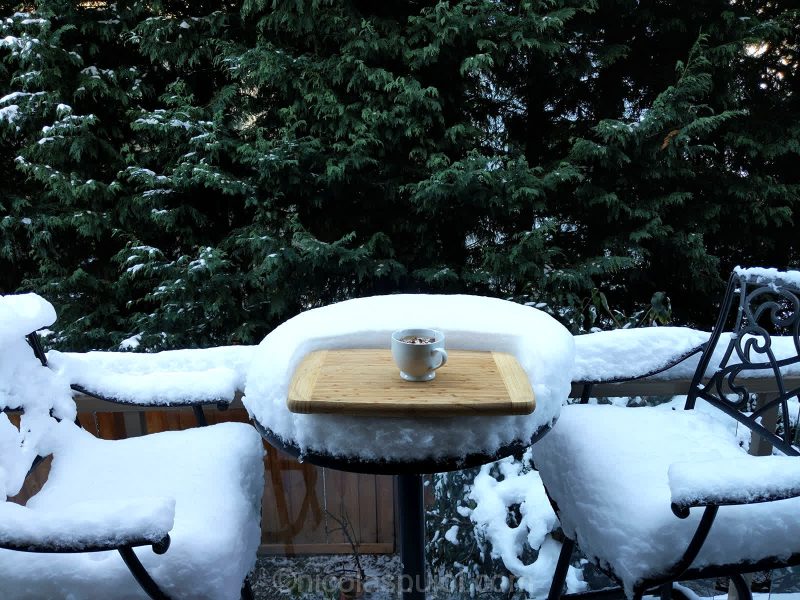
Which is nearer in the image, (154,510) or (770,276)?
(154,510)

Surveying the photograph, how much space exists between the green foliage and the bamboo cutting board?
2445 mm

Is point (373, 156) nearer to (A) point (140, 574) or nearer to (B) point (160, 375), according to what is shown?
(B) point (160, 375)

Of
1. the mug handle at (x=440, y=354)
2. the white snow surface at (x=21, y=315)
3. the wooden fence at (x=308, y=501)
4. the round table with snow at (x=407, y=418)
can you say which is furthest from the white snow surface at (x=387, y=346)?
the wooden fence at (x=308, y=501)

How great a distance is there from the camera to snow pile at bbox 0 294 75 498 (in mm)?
1117

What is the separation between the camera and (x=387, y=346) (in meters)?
1.18

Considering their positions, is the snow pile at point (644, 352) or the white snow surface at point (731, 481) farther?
the snow pile at point (644, 352)

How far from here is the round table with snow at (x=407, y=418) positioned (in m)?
0.86

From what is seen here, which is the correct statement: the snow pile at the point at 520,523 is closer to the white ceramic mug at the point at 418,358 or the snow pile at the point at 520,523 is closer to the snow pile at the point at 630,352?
the snow pile at the point at 630,352

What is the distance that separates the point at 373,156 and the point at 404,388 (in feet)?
10.1

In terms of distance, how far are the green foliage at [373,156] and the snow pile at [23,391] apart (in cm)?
231

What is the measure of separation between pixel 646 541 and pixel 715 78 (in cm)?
392

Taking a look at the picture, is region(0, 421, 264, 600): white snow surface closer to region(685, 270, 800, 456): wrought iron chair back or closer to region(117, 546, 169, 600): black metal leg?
region(117, 546, 169, 600): black metal leg

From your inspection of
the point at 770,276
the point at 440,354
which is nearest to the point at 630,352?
the point at 770,276

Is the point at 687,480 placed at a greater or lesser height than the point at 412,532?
greater
